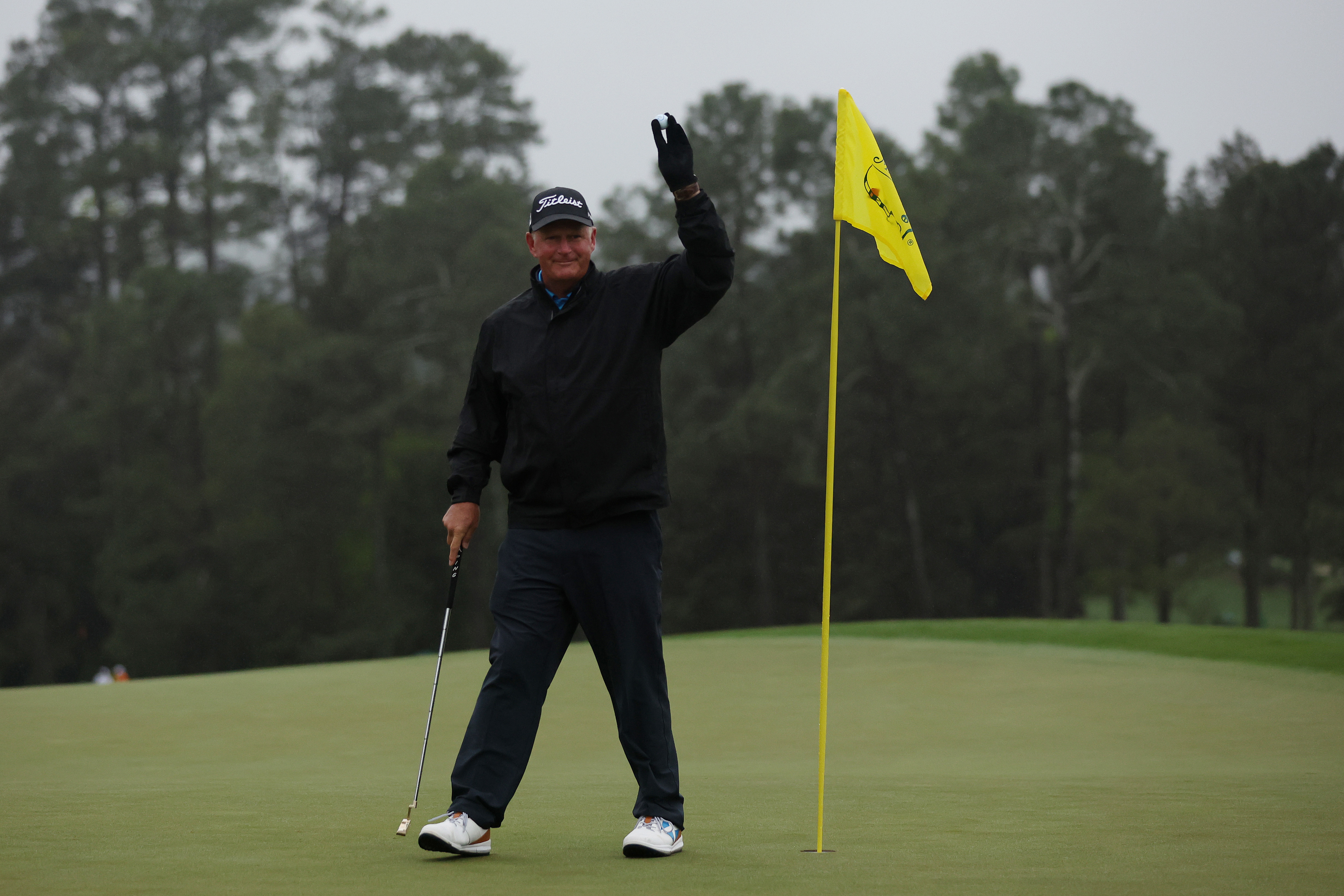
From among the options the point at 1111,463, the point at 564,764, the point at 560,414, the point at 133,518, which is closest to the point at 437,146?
the point at 133,518

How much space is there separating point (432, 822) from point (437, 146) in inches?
1630

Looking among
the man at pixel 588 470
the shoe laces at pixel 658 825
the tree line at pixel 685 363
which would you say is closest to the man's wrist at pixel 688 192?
the man at pixel 588 470

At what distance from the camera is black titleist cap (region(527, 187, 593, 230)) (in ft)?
14.4

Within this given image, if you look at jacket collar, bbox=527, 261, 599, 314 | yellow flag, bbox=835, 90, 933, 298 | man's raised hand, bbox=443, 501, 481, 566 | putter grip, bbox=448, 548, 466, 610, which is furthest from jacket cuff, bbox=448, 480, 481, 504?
yellow flag, bbox=835, 90, 933, 298

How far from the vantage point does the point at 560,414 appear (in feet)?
14.3

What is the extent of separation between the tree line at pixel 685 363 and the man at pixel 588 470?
32.0m

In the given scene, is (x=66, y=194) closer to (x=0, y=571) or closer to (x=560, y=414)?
(x=0, y=571)

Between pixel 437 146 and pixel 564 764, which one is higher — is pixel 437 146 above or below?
above

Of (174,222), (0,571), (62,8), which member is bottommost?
(0,571)

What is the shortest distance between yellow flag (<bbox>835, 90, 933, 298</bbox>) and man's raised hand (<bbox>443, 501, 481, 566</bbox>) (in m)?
1.59

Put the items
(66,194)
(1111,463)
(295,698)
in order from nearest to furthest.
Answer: (295,698) < (1111,463) < (66,194)

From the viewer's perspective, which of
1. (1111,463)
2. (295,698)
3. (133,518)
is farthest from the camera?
(133,518)

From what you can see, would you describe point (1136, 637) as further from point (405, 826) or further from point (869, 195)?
point (405, 826)

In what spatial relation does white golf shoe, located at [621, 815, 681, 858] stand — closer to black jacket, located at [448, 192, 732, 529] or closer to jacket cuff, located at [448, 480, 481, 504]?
black jacket, located at [448, 192, 732, 529]
